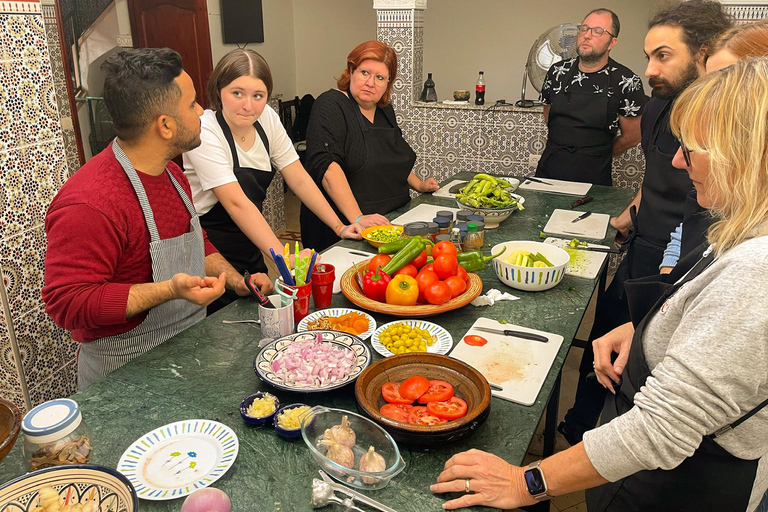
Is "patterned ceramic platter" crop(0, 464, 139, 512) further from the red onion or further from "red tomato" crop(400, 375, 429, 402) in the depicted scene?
"red tomato" crop(400, 375, 429, 402)

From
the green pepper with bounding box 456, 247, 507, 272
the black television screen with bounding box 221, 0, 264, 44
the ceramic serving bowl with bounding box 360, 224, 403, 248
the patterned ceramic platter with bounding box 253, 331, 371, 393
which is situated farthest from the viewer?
the black television screen with bounding box 221, 0, 264, 44

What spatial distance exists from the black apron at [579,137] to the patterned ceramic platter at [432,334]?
9.00 feet

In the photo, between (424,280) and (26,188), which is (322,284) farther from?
(26,188)

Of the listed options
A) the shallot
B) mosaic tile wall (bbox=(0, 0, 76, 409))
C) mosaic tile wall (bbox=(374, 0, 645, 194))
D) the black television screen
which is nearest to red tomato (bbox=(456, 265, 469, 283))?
the shallot

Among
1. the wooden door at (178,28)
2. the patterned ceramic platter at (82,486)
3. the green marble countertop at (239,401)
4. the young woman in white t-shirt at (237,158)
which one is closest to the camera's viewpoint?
the patterned ceramic platter at (82,486)

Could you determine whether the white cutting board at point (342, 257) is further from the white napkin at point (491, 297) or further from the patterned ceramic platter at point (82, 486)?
the patterned ceramic platter at point (82, 486)

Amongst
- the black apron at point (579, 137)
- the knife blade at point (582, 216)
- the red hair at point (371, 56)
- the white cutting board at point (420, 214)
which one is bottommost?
the knife blade at point (582, 216)

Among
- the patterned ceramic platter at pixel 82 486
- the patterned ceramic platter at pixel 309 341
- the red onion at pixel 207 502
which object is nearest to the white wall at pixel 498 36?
the patterned ceramic platter at pixel 309 341

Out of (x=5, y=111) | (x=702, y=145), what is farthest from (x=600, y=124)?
(x=5, y=111)

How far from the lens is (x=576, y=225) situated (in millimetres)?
2969

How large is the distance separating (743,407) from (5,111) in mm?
2410

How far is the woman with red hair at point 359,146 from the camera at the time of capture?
312 cm

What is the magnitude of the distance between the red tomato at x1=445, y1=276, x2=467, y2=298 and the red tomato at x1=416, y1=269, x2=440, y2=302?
1.9 inches

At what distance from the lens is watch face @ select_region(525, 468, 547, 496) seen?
1223 millimetres
